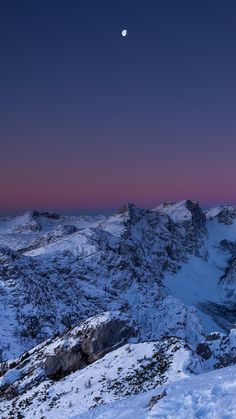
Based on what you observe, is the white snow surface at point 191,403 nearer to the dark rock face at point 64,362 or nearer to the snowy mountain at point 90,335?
the snowy mountain at point 90,335

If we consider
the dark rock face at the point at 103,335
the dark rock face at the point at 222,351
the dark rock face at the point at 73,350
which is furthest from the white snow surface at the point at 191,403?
the dark rock face at the point at 103,335

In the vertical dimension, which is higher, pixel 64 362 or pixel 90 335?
pixel 90 335

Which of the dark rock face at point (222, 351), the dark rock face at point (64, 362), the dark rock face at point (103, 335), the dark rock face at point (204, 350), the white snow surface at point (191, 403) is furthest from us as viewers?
the dark rock face at point (103, 335)

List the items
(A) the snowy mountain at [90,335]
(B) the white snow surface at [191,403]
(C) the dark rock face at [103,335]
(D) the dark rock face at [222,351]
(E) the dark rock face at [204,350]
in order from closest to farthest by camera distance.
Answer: (B) the white snow surface at [191,403] → (A) the snowy mountain at [90,335] → (D) the dark rock face at [222,351] → (E) the dark rock face at [204,350] → (C) the dark rock face at [103,335]

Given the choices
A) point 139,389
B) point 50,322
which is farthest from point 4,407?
point 50,322

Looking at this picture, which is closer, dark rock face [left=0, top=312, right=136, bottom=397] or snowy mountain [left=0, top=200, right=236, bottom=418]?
snowy mountain [left=0, top=200, right=236, bottom=418]

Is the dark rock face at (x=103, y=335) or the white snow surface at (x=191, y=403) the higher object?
the white snow surface at (x=191, y=403)

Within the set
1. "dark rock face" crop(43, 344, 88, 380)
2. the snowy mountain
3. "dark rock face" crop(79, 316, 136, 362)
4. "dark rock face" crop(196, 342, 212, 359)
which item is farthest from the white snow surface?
"dark rock face" crop(79, 316, 136, 362)

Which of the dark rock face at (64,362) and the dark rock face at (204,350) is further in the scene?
the dark rock face at (64,362)

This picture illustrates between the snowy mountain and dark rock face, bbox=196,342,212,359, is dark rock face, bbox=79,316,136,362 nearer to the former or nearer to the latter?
the snowy mountain

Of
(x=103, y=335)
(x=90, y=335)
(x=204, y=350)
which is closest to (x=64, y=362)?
(x=90, y=335)

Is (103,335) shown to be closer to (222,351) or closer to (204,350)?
(204,350)

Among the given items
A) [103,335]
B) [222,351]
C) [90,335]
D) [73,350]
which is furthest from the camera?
[90,335]
